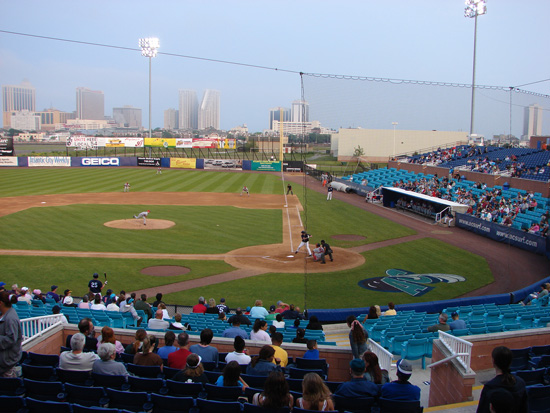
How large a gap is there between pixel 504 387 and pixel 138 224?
88.4 ft

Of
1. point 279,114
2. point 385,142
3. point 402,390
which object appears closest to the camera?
point 402,390

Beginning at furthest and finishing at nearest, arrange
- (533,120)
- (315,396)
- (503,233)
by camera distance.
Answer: (533,120) < (503,233) < (315,396)

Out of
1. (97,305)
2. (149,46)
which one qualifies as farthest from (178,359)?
(149,46)

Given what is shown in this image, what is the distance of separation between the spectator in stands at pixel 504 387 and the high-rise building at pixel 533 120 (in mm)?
39661

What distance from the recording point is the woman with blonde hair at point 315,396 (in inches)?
190

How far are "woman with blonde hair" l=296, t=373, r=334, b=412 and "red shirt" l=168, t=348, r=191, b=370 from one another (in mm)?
2352

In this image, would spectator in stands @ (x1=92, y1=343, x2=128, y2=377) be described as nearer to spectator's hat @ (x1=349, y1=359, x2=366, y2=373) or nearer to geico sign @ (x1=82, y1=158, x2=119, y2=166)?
spectator's hat @ (x1=349, y1=359, x2=366, y2=373)

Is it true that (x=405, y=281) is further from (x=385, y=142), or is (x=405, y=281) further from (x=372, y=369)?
(x=385, y=142)

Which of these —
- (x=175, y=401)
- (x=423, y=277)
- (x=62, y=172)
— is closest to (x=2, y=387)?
(x=175, y=401)

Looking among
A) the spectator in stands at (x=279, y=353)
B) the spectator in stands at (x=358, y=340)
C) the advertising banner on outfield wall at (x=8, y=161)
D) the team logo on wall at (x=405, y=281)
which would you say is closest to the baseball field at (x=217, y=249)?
the team logo on wall at (x=405, y=281)

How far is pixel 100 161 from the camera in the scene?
240ft

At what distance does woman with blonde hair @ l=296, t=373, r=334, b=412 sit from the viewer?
15.9ft

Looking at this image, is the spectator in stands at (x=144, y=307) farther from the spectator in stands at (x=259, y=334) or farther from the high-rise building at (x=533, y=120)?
the high-rise building at (x=533, y=120)

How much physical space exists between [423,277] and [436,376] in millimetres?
12930
